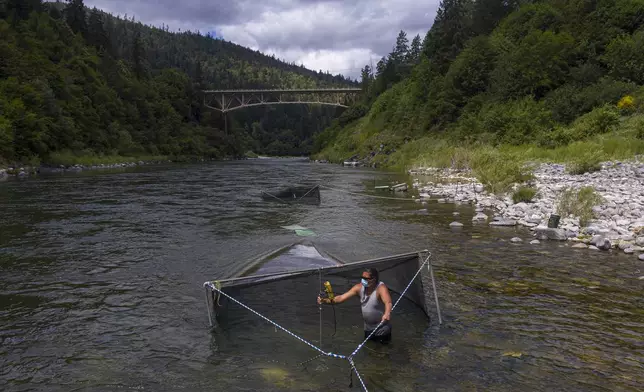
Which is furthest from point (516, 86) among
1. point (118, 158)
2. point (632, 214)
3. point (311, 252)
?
point (118, 158)

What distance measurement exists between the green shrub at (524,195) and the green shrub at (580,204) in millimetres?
2343

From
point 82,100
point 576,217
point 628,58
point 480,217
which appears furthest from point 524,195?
point 82,100

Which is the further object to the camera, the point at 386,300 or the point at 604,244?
the point at 604,244

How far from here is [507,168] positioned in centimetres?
1977

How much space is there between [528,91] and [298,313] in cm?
3998

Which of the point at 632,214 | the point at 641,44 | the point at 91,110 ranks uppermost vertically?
the point at 641,44

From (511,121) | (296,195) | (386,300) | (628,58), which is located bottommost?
(296,195)

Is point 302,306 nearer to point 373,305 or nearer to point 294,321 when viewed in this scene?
point 294,321

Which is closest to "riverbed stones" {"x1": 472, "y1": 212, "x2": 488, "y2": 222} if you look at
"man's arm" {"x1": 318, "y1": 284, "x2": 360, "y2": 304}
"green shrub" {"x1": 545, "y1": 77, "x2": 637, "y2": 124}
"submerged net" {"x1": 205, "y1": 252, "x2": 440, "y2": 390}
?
"submerged net" {"x1": 205, "y1": 252, "x2": 440, "y2": 390}

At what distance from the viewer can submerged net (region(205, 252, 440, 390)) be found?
643 centimetres

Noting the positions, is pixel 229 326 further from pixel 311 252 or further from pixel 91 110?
pixel 91 110

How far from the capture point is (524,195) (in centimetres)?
1648

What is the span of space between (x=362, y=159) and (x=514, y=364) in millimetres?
57051

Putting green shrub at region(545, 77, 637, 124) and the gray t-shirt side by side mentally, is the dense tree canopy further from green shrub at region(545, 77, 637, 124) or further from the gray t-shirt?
the gray t-shirt
